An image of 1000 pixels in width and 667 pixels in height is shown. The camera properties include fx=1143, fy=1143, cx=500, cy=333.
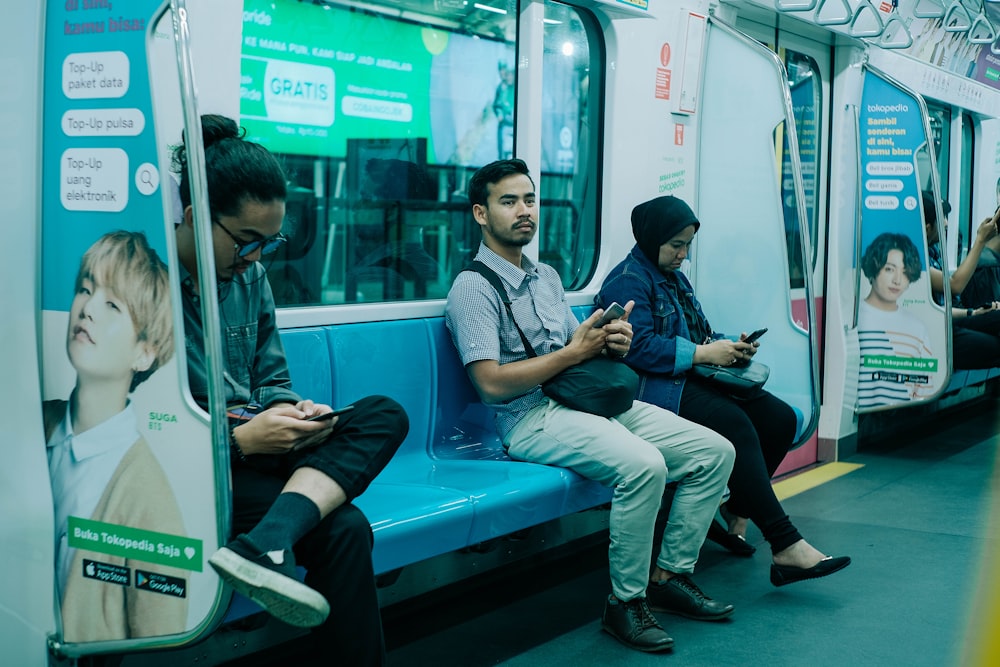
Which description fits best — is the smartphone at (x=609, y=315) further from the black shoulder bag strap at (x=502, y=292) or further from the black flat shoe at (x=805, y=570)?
the black flat shoe at (x=805, y=570)

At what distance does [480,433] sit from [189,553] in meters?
1.83

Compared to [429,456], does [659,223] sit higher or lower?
higher

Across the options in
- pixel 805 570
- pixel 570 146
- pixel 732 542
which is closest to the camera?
pixel 805 570

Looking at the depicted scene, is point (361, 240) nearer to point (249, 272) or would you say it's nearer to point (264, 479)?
point (249, 272)

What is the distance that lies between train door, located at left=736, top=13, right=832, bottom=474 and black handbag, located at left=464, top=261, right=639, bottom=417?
2625mm

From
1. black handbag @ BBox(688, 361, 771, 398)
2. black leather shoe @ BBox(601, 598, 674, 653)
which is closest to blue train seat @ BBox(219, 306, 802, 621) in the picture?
black leather shoe @ BBox(601, 598, 674, 653)

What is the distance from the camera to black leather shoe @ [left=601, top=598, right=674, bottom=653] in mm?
3523

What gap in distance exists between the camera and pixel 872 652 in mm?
3568

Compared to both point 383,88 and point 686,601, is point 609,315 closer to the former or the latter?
point 686,601

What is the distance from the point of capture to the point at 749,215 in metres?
5.15

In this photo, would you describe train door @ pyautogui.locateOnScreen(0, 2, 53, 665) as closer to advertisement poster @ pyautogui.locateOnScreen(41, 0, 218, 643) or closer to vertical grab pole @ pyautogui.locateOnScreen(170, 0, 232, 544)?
advertisement poster @ pyautogui.locateOnScreen(41, 0, 218, 643)

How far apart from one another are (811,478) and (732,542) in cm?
178

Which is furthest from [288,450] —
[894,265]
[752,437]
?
[894,265]

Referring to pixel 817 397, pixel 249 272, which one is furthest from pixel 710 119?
pixel 249 272
